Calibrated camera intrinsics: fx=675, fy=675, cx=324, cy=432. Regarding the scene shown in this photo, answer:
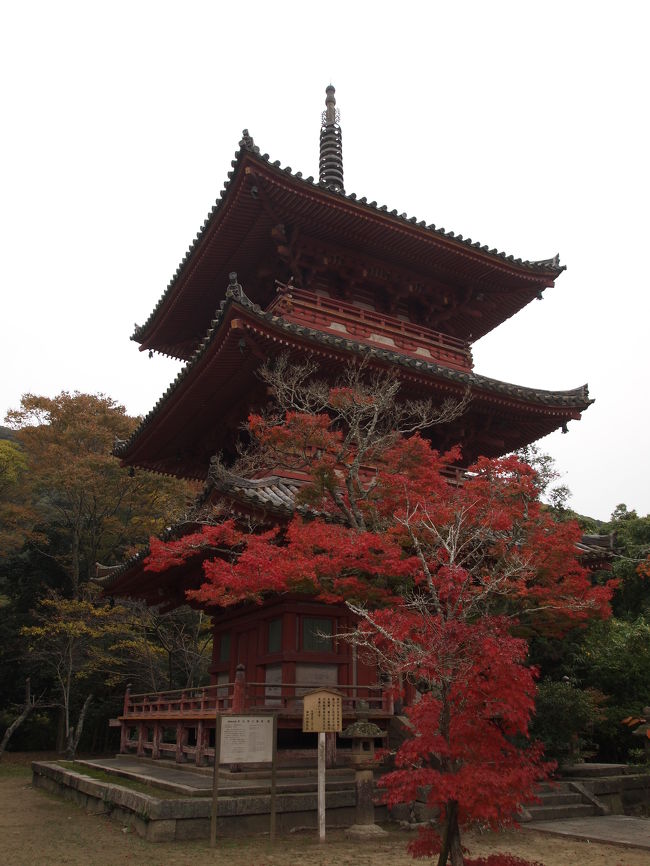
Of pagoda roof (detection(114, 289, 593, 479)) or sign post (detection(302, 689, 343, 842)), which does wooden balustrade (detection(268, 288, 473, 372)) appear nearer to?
pagoda roof (detection(114, 289, 593, 479))

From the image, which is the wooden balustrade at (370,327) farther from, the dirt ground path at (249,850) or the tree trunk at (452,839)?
the tree trunk at (452,839)

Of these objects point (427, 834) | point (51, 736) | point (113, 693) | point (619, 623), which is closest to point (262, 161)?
point (427, 834)

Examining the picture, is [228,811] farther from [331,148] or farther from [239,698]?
[331,148]

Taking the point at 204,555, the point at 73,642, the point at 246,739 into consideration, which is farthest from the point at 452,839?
the point at 73,642

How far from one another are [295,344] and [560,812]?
9.79m

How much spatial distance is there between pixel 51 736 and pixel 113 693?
14.4 feet

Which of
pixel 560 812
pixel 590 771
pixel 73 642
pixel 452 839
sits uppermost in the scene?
pixel 73 642

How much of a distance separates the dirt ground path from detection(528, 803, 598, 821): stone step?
4.16ft

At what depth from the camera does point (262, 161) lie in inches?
556

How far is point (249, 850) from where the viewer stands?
8883 mm

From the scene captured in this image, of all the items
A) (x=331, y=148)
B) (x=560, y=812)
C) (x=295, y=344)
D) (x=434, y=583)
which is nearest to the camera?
(x=434, y=583)

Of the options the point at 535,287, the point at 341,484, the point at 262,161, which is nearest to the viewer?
the point at 341,484

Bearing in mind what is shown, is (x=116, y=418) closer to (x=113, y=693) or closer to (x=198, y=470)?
(x=113, y=693)

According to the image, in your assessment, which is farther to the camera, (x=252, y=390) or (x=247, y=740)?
(x=252, y=390)
